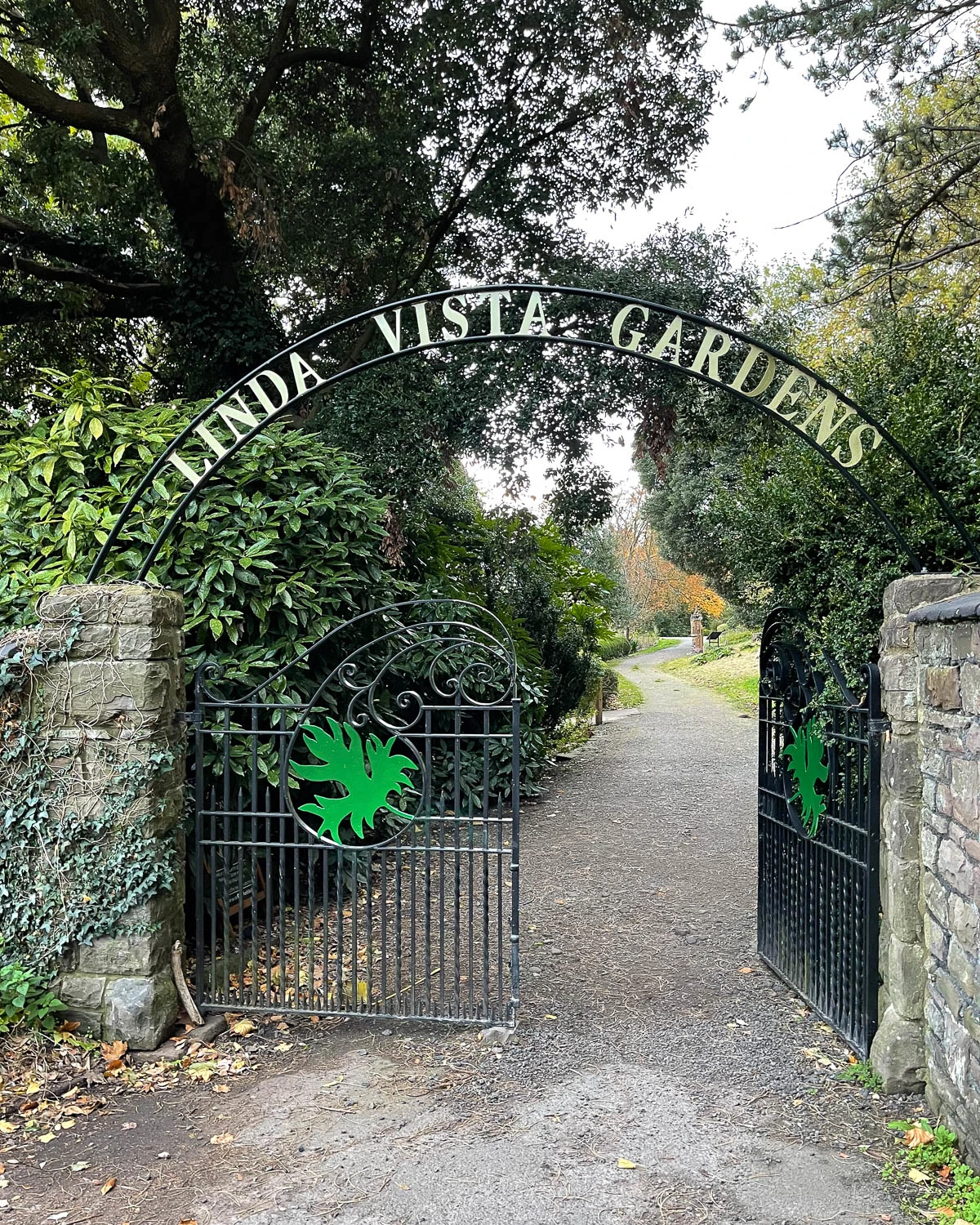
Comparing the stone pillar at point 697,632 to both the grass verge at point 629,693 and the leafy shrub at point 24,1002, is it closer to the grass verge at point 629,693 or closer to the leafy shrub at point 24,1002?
the grass verge at point 629,693

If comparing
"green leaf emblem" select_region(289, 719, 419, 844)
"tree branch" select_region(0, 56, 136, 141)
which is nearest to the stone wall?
"green leaf emblem" select_region(289, 719, 419, 844)

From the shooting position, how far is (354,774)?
14.0ft

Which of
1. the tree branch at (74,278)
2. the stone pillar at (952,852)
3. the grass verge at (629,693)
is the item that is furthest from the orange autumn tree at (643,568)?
the stone pillar at (952,852)

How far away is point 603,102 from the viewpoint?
8.61m

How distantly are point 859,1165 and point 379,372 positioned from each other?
253 inches

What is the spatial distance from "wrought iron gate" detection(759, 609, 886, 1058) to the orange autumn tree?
28.3 meters

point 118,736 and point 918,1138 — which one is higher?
point 118,736

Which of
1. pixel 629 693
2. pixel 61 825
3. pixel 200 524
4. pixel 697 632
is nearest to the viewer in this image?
pixel 61 825

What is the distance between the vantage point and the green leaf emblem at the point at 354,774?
422 cm

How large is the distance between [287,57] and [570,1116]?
9.41 metres

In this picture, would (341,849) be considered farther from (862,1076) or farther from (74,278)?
(74,278)

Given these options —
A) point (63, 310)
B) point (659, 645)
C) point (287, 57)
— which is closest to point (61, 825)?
point (63, 310)

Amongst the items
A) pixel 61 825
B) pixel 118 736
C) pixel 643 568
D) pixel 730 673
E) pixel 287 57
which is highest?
pixel 287 57

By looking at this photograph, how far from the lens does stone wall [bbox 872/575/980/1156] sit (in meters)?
2.97
